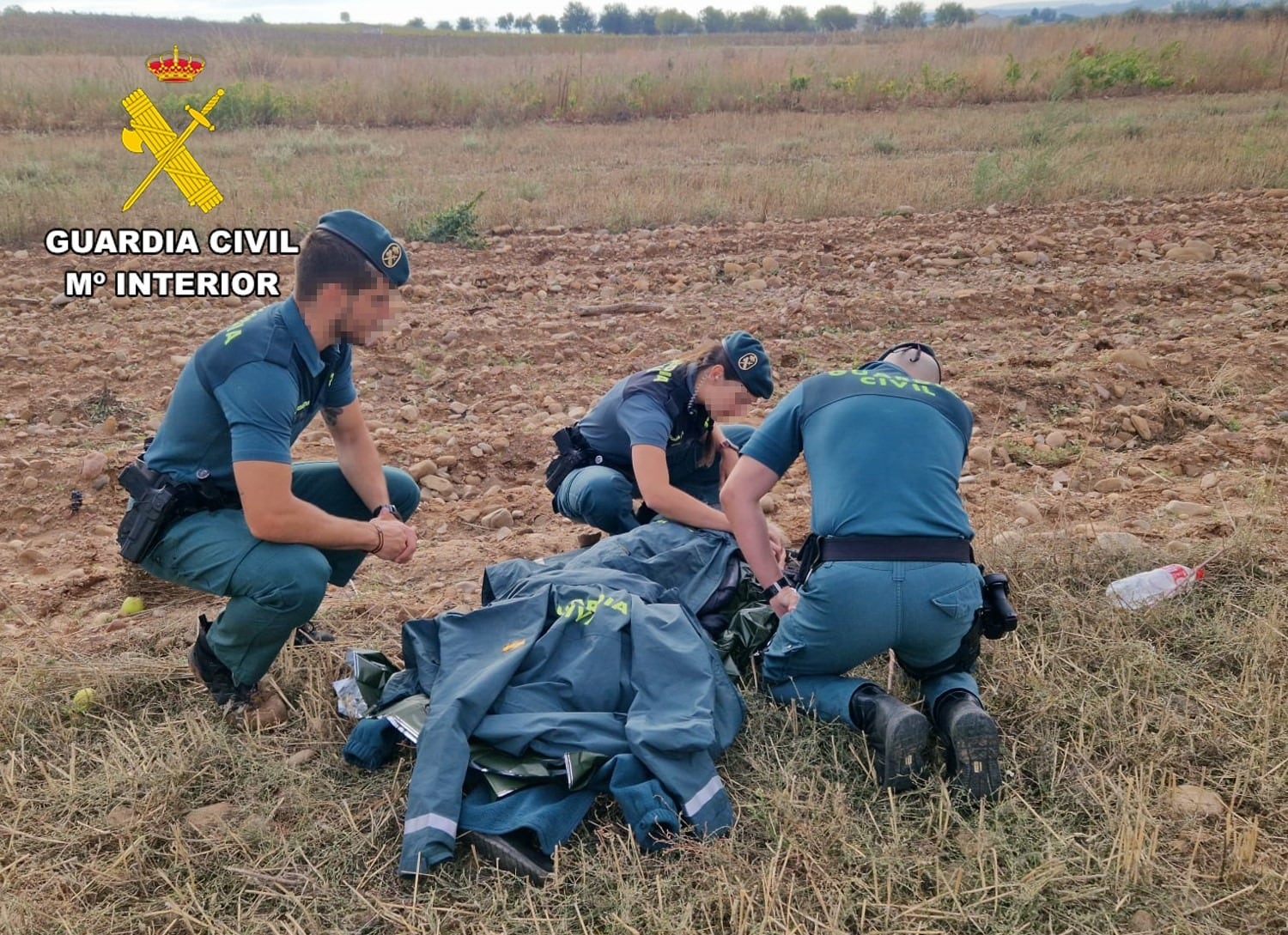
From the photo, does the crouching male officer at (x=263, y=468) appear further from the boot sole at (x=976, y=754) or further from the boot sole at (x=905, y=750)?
the boot sole at (x=976, y=754)

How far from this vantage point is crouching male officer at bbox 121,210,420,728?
2.81 m

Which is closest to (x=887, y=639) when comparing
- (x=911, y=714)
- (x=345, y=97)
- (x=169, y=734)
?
(x=911, y=714)

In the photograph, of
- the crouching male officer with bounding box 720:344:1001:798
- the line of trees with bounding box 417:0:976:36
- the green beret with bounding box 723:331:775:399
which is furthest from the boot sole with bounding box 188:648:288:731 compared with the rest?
the line of trees with bounding box 417:0:976:36

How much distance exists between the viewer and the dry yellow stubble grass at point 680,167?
9961 mm

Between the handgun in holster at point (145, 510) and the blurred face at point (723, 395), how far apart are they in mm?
1826

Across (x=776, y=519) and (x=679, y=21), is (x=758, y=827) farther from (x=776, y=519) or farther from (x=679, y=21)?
(x=679, y=21)

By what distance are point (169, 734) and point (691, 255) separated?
6524 millimetres

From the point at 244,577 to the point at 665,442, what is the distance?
5.11 ft

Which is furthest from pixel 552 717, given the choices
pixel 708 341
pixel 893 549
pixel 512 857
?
pixel 708 341

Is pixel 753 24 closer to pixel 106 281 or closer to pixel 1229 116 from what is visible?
pixel 1229 116

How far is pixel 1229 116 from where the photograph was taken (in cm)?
1479

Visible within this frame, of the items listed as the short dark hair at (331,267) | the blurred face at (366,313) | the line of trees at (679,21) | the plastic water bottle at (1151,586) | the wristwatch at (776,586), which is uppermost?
the line of trees at (679,21)

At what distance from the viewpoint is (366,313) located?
2920mm

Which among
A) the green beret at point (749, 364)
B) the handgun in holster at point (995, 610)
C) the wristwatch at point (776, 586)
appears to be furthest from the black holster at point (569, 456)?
the handgun in holster at point (995, 610)
